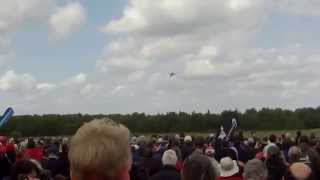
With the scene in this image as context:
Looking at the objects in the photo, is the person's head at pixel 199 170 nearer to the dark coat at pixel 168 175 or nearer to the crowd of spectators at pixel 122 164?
the crowd of spectators at pixel 122 164

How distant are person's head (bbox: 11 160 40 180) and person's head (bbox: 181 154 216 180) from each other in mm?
2126

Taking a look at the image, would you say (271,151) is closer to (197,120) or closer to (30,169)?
(30,169)

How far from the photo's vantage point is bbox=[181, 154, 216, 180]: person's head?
20.6 feet

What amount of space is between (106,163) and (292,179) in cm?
409

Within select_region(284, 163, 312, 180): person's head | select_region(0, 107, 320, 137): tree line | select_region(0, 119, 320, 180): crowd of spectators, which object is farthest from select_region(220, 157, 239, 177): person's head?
select_region(0, 107, 320, 137): tree line

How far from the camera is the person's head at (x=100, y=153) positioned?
12.0ft

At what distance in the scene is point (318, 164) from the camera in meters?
7.35

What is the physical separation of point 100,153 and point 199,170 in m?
2.74

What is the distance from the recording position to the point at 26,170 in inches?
313

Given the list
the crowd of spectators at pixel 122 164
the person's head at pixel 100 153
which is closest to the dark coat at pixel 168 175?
the crowd of spectators at pixel 122 164

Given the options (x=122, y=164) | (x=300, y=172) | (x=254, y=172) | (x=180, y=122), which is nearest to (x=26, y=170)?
(x=254, y=172)

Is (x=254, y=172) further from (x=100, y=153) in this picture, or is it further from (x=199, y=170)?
(x=100, y=153)

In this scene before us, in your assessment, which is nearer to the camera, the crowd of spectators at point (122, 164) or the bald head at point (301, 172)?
the crowd of spectators at point (122, 164)

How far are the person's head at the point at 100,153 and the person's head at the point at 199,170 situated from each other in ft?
8.29
